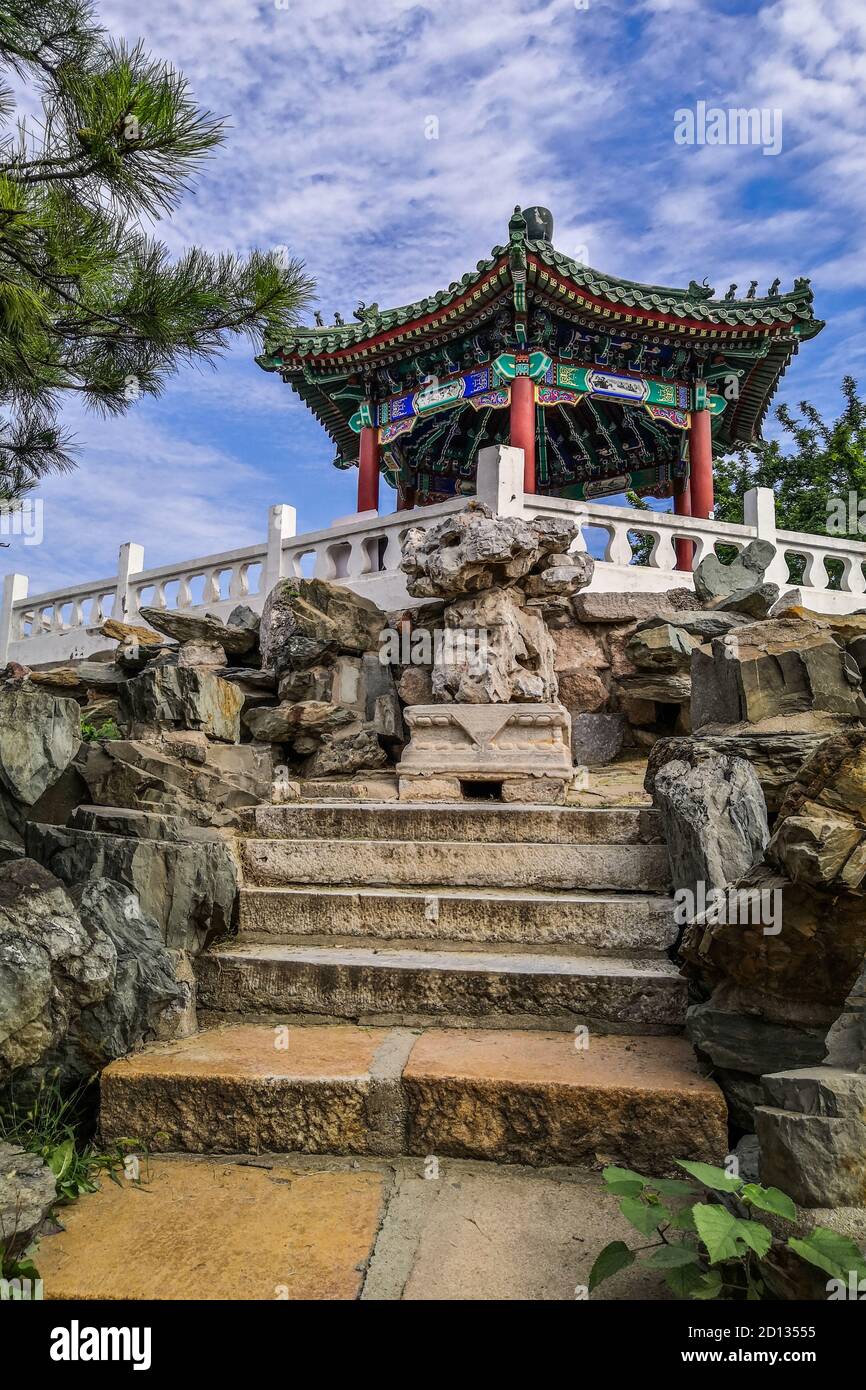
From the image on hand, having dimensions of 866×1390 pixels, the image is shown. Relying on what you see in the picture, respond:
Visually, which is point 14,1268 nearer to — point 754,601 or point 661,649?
point 661,649

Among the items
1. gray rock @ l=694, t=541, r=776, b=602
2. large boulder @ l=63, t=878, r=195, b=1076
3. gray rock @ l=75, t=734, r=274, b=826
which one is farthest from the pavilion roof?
large boulder @ l=63, t=878, r=195, b=1076

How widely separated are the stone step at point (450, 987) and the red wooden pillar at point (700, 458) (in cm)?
985

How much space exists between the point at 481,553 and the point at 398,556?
290 centimetres

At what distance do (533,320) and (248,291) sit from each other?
302 inches

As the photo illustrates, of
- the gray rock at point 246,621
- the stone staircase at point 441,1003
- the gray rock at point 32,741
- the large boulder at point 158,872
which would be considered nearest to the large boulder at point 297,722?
the gray rock at point 246,621

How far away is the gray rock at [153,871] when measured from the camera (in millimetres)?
3088

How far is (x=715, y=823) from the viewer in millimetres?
3238

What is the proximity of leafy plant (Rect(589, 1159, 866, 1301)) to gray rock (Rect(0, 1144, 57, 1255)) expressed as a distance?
124 cm

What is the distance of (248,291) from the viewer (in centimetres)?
423

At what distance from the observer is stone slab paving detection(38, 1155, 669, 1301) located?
1.77 metres

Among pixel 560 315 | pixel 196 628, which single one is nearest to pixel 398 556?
pixel 196 628

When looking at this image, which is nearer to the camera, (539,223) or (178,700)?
(178,700)

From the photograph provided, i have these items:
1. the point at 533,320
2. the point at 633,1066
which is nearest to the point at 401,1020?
the point at 633,1066
